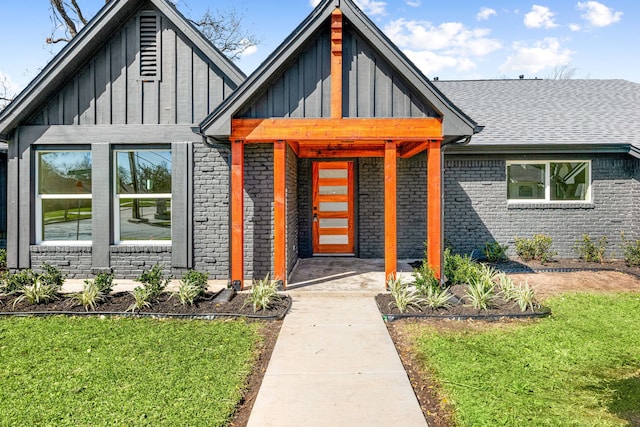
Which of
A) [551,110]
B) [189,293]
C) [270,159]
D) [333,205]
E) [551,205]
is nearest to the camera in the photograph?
[189,293]

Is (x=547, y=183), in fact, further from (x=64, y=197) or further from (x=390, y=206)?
(x=64, y=197)

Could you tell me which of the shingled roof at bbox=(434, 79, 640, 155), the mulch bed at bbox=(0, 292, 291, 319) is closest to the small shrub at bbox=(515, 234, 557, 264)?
the shingled roof at bbox=(434, 79, 640, 155)

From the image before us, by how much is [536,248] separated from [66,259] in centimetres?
1081

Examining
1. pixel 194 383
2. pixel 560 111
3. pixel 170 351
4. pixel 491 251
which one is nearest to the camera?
pixel 194 383

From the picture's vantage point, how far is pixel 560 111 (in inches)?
444

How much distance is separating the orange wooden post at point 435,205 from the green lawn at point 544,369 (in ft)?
5.33

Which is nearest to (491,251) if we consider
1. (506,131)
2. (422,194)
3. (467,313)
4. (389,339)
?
(422,194)

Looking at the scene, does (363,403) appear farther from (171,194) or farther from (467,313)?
(171,194)

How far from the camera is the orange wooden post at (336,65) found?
6164 millimetres

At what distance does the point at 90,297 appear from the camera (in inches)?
221

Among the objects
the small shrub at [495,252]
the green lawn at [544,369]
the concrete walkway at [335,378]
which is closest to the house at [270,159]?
the small shrub at [495,252]

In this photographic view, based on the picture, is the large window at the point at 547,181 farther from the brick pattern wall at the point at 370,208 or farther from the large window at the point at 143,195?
the large window at the point at 143,195

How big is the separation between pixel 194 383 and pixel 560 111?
12.4 m

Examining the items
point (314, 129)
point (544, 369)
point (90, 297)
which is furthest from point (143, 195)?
point (544, 369)
